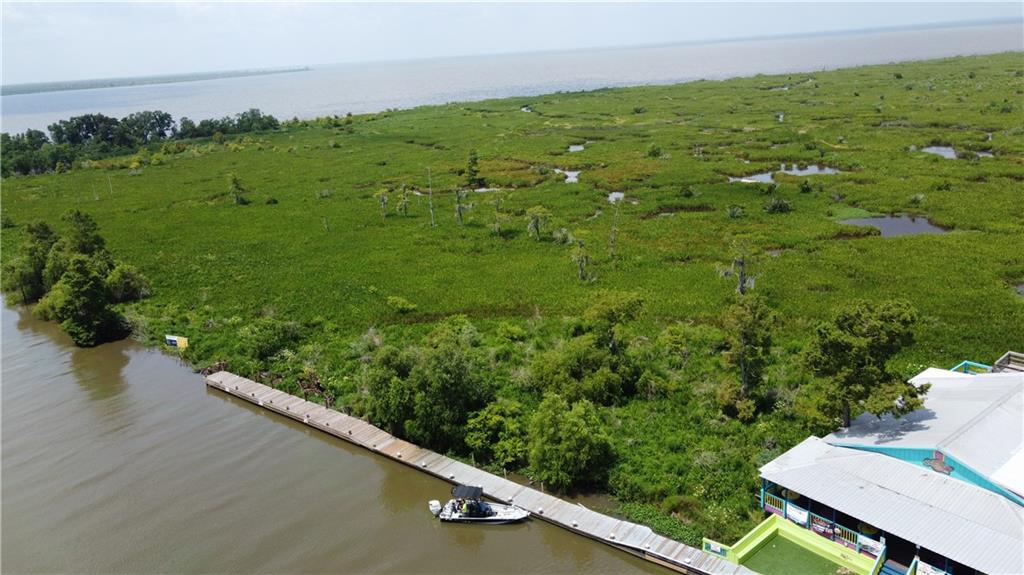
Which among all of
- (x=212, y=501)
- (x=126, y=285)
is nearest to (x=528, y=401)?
(x=212, y=501)

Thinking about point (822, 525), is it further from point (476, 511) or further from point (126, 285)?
point (126, 285)

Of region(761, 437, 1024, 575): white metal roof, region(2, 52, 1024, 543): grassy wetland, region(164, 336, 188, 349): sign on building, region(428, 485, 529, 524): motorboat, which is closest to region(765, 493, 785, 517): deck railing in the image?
region(2, 52, 1024, 543): grassy wetland

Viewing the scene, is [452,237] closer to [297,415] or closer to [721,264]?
[721,264]

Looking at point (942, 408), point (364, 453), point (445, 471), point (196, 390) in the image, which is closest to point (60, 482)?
point (196, 390)

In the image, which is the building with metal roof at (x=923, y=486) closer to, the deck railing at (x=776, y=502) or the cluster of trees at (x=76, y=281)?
the deck railing at (x=776, y=502)

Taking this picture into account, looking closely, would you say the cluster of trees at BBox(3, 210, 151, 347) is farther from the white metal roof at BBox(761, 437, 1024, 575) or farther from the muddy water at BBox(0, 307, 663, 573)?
the white metal roof at BBox(761, 437, 1024, 575)

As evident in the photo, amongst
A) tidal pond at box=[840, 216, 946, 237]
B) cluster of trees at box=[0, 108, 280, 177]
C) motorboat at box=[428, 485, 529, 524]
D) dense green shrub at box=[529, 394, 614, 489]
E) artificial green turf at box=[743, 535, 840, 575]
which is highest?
cluster of trees at box=[0, 108, 280, 177]

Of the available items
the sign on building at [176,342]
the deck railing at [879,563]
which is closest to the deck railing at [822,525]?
the deck railing at [879,563]
